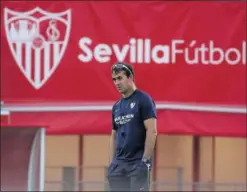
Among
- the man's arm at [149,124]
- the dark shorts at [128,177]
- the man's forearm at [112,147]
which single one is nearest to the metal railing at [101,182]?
the man's forearm at [112,147]

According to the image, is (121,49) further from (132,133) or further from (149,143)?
(149,143)

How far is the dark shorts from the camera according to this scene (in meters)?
8.65

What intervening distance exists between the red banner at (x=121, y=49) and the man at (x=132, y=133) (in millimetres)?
6581

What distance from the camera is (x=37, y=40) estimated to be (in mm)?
15227

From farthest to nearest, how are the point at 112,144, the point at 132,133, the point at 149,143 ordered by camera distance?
the point at 112,144 → the point at 132,133 → the point at 149,143

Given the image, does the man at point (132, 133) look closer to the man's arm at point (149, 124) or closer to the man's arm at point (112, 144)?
the man's arm at point (149, 124)

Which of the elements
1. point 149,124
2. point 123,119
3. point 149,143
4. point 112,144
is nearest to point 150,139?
point 149,143

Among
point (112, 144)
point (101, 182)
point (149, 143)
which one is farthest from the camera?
point (101, 182)

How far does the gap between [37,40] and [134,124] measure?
6793mm

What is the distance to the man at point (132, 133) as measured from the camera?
8641 mm

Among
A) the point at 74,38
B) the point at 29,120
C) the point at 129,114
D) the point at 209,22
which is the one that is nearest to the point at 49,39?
the point at 74,38

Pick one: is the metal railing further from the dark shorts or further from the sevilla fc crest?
the dark shorts

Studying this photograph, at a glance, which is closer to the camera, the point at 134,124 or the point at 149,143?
the point at 149,143

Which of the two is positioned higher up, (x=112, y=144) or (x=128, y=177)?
(x=112, y=144)
